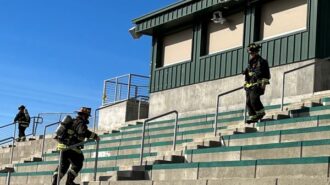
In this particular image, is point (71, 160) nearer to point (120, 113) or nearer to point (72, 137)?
point (72, 137)

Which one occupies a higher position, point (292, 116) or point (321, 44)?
point (321, 44)

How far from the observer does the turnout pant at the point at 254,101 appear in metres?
12.7

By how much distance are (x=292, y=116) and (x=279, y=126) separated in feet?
3.17

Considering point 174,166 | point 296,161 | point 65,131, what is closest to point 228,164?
point 296,161

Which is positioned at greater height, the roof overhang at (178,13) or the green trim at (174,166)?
the roof overhang at (178,13)

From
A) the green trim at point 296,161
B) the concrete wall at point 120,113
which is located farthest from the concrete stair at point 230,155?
the concrete wall at point 120,113

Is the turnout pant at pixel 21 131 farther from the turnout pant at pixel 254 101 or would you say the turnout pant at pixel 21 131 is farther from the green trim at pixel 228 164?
the green trim at pixel 228 164

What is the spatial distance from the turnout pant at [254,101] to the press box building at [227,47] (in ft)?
12.6

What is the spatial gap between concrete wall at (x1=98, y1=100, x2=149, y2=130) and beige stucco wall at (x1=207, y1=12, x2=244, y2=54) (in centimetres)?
410

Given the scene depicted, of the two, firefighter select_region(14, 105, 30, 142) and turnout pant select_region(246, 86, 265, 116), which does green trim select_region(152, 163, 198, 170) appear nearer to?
turnout pant select_region(246, 86, 265, 116)

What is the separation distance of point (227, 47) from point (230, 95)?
6.85ft

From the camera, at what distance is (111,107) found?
24375 millimetres

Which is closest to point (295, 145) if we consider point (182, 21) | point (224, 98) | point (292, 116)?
point (292, 116)

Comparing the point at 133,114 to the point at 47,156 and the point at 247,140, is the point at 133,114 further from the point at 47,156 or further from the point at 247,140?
the point at 247,140
